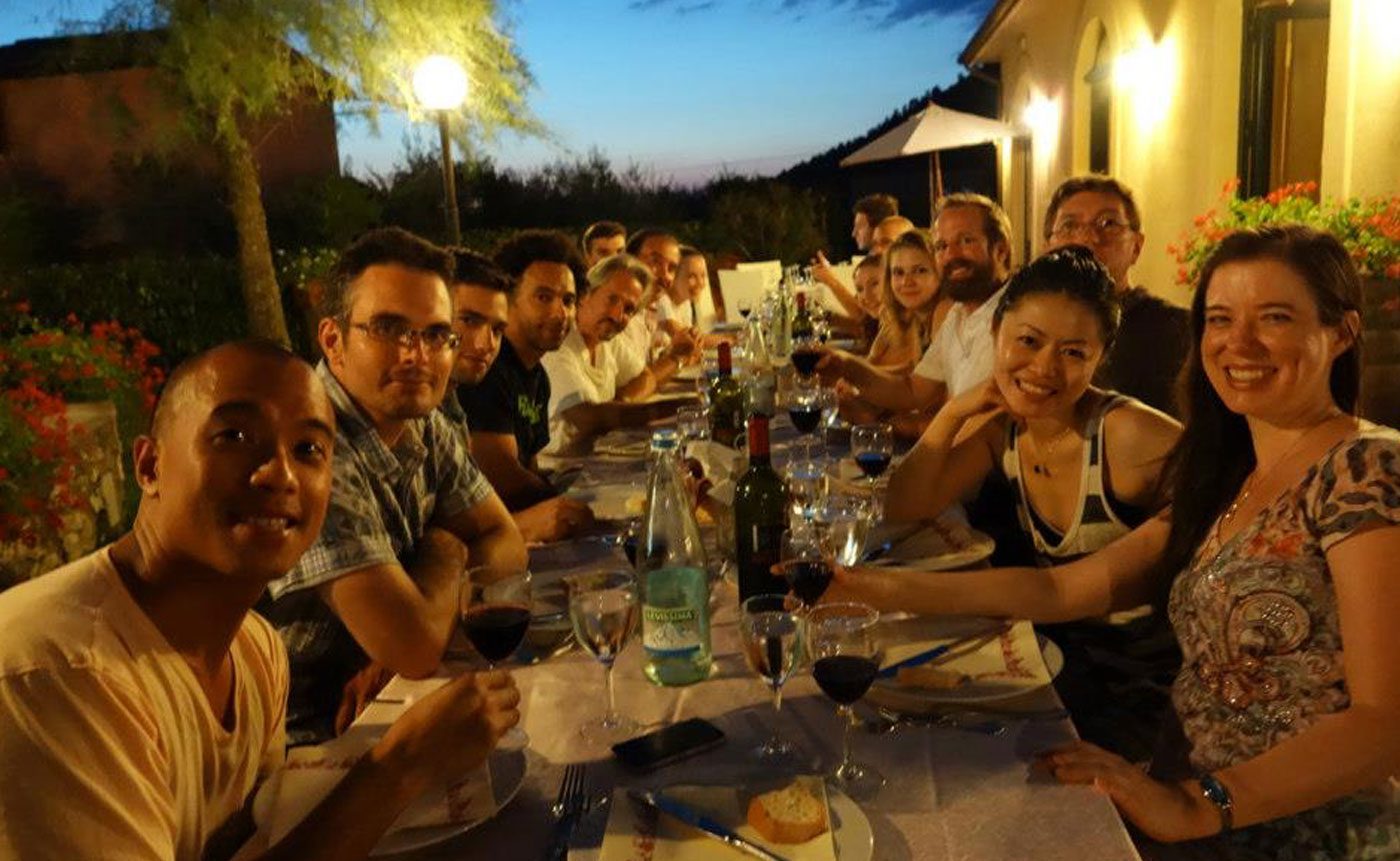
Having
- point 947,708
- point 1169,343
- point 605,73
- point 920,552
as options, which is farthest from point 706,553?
point 605,73

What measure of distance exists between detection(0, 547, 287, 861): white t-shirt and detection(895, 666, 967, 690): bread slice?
2.91ft

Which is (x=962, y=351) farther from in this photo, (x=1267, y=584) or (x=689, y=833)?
(x=689, y=833)

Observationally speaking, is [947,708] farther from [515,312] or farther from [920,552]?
[515,312]

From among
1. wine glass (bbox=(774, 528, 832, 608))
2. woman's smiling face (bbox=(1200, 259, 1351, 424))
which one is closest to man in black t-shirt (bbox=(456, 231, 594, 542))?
wine glass (bbox=(774, 528, 832, 608))

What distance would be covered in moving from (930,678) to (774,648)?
273mm

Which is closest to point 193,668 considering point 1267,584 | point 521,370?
point 1267,584

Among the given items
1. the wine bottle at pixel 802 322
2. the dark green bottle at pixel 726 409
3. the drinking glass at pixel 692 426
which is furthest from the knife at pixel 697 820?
the wine bottle at pixel 802 322

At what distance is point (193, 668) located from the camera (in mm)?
1206

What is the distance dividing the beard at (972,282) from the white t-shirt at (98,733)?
3.29m

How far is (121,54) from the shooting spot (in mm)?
10617

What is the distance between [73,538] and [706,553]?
134 inches

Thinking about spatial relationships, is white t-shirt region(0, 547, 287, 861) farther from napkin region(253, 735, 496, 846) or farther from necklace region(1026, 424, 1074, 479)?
necklace region(1026, 424, 1074, 479)

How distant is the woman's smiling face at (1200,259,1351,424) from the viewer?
1.63 metres

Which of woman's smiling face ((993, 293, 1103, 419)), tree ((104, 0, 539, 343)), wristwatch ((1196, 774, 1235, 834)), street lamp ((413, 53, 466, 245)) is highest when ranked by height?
tree ((104, 0, 539, 343))
